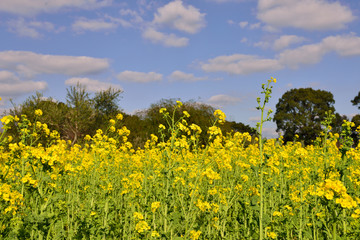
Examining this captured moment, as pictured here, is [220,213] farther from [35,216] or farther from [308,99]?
[308,99]

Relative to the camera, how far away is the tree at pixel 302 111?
3925 centimetres

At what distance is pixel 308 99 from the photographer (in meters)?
40.9

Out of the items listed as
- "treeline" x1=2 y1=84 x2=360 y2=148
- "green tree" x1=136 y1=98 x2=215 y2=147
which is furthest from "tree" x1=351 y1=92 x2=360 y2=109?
"green tree" x1=136 y1=98 x2=215 y2=147

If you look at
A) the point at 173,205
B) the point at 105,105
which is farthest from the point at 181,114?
the point at 173,205

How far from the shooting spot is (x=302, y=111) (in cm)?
4050

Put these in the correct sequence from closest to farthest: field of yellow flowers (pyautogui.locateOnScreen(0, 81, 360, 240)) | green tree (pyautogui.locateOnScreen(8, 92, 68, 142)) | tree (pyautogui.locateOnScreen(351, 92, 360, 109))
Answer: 1. field of yellow flowers (pyautogui.locateOnScreen(0, 81, 360, 240))
2. green tree (pyautogui.locateOnScreen(8, 92, 68, 142))
3. tree (pyautogui.locateOnScreen(351, 92, 360, 109))

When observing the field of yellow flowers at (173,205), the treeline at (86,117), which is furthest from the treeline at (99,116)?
the field of yellow flowers at (173,205)

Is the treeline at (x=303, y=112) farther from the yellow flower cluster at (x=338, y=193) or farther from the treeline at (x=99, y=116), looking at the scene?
the yellow flower cluster at (x=338, y=193)

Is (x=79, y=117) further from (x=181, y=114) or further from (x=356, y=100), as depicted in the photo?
(x=356, y=100)

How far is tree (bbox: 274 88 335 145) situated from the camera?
39250 millimetres

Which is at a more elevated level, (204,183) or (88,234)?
(204,183)

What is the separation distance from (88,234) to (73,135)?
20.1 meters

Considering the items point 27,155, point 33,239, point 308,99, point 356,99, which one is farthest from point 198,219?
point 308,99

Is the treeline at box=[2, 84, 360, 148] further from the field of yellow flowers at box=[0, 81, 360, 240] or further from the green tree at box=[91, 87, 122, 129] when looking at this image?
the field of yellow flowers at box=[0, 81, 360, 240]
